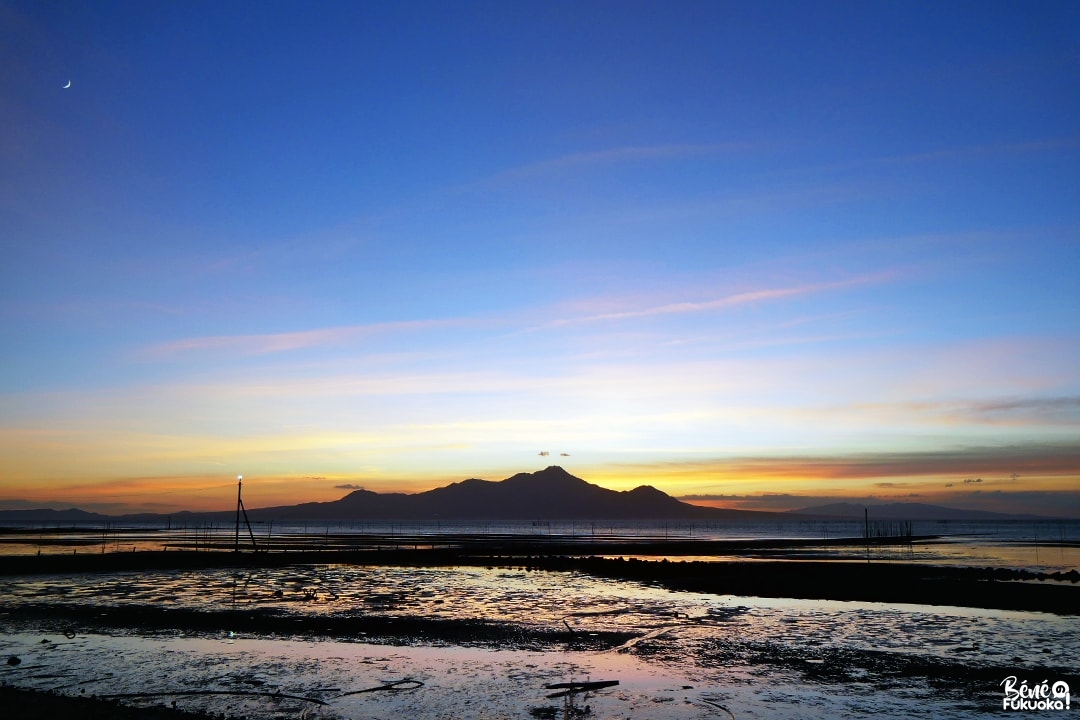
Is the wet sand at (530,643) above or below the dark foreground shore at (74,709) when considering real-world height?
below

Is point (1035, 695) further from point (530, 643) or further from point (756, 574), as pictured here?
point (756, 574)

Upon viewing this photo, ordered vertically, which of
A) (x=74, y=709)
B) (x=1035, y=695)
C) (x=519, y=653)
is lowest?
(x=519, y=653)

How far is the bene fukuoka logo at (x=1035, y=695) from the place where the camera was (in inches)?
685

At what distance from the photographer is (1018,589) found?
132ft

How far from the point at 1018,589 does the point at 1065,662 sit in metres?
20.9

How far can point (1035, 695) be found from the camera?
1822 centimetres

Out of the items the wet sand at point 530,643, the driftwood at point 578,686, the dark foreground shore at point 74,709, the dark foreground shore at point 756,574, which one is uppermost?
the dark foreground shore at point 74,709

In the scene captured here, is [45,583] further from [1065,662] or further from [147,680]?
[1065,662]

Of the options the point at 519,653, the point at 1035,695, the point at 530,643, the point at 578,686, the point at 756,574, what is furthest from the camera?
the point at 756,574

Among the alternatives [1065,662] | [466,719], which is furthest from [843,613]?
[466,719]

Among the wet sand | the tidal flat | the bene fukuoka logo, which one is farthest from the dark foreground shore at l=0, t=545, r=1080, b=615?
the bene fukuoka logo

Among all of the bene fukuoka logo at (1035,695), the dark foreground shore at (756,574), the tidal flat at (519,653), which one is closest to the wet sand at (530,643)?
the tidal flat at (519,653)

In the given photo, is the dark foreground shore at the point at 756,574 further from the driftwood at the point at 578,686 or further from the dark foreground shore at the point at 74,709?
the dark foreground shore at the point at 74,709

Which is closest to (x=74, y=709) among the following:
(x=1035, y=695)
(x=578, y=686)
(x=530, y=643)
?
(x=578, y=686)
